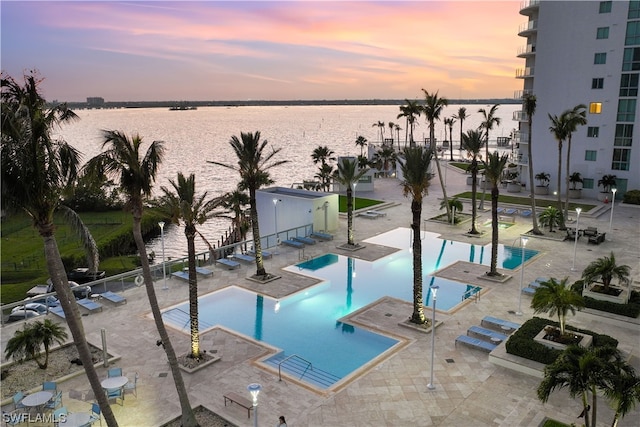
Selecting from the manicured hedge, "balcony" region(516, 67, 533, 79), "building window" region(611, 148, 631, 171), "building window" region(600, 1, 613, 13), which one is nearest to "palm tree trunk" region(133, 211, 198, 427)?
the manicured hedge

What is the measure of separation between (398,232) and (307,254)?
910 cm

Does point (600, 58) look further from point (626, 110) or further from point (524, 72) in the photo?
point (524, 72)

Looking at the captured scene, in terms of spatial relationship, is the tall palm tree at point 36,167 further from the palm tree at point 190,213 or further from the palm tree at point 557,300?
the palm tree at point 557,300

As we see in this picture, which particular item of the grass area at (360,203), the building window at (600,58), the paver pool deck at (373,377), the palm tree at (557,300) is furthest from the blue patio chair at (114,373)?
the building window at (600,58)

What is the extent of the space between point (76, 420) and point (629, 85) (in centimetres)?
5079

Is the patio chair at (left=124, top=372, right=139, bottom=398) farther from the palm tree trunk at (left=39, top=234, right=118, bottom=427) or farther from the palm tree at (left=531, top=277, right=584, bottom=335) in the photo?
the palm tree at (left=531, top=277, right=584, bottom=335)

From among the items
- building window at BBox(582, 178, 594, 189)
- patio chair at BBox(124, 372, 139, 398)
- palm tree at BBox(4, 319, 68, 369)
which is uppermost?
building window at BBox(582, 178, 594, 189)

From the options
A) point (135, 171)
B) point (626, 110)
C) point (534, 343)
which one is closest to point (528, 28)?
point (626, 110)

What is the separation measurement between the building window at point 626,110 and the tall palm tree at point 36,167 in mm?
49083

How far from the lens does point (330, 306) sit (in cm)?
2423

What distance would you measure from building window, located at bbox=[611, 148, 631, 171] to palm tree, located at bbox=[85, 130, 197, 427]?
154 ft

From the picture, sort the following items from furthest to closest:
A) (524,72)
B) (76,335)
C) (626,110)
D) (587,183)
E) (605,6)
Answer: (524,72) < (587,183) < (626,110) < (605,6) < (76,335)

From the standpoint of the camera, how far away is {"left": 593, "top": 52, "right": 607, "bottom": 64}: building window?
46.1m

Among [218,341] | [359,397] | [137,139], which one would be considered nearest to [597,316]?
[359,397]
